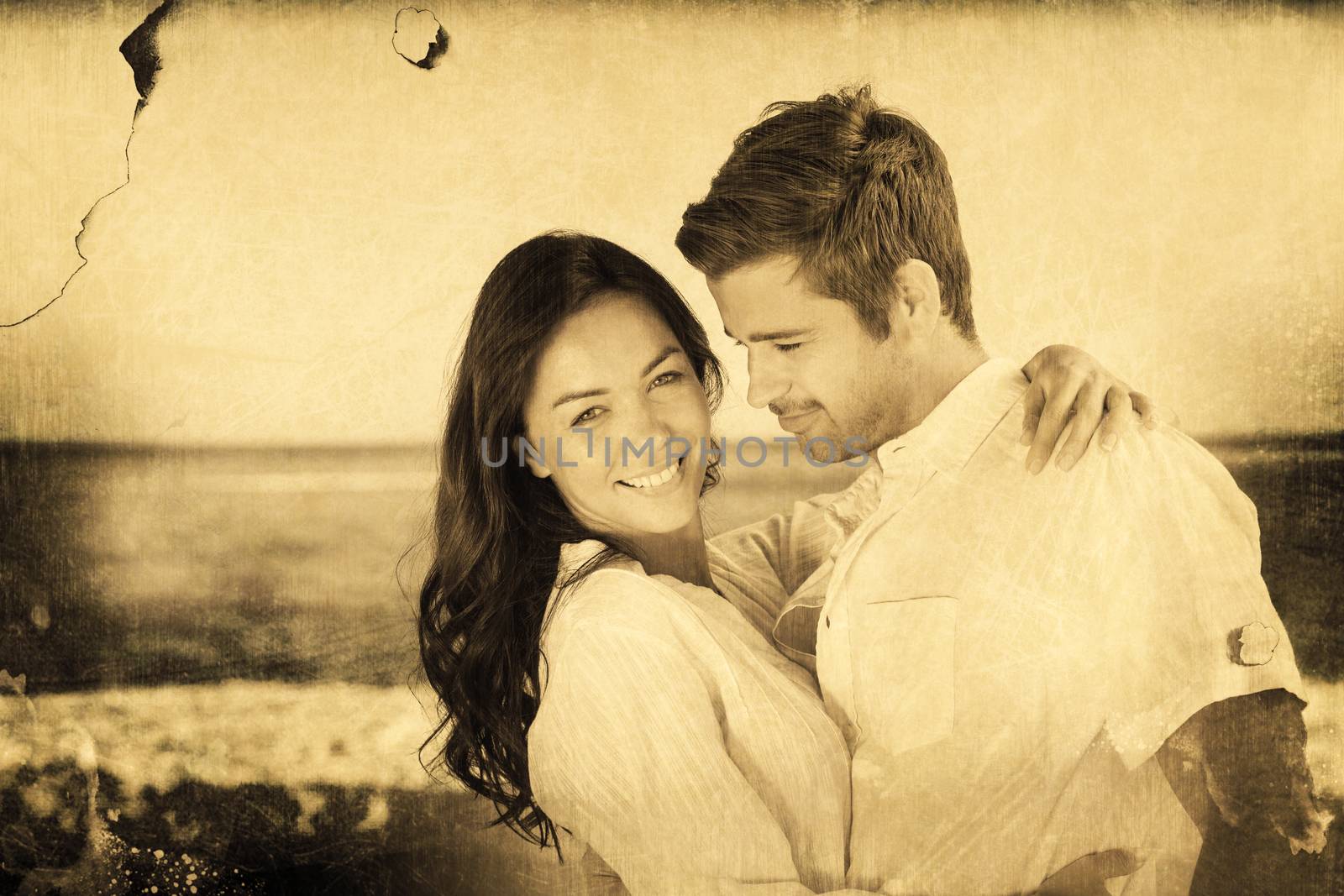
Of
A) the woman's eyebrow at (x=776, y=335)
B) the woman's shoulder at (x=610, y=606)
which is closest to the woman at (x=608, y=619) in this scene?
the woman's shoulder at (x=610, y=606)

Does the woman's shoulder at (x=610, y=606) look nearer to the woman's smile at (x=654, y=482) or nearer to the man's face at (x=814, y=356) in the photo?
the woman's smile at (x=654, y=482)

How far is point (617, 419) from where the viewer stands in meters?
1.85

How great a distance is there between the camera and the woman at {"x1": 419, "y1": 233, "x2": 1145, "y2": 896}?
1741mm

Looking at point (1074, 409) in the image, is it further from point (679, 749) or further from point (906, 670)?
point (679, 749)

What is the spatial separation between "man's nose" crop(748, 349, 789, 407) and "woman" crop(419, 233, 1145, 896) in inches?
3.5

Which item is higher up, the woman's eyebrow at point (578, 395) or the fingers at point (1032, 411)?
the woman's eyebrow at point (578, 395)

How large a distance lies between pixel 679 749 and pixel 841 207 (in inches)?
36.3

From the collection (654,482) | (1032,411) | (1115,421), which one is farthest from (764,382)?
(1115,421)

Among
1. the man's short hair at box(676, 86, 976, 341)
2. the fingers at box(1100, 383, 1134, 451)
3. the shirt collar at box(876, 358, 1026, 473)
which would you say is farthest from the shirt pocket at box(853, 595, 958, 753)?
the man's short hair at box(676, 86, 976, 341)

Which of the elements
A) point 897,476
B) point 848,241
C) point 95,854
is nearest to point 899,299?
point 848,241

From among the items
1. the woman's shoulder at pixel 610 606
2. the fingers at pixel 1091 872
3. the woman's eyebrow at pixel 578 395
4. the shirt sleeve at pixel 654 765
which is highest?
the woman's eyebrow at pixel 578 395

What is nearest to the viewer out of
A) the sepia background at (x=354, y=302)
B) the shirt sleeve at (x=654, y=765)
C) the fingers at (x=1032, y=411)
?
the shirt sleeve at (x=654, y=765)

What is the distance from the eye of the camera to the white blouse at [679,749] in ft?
5.67

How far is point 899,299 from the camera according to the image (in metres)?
1.87
